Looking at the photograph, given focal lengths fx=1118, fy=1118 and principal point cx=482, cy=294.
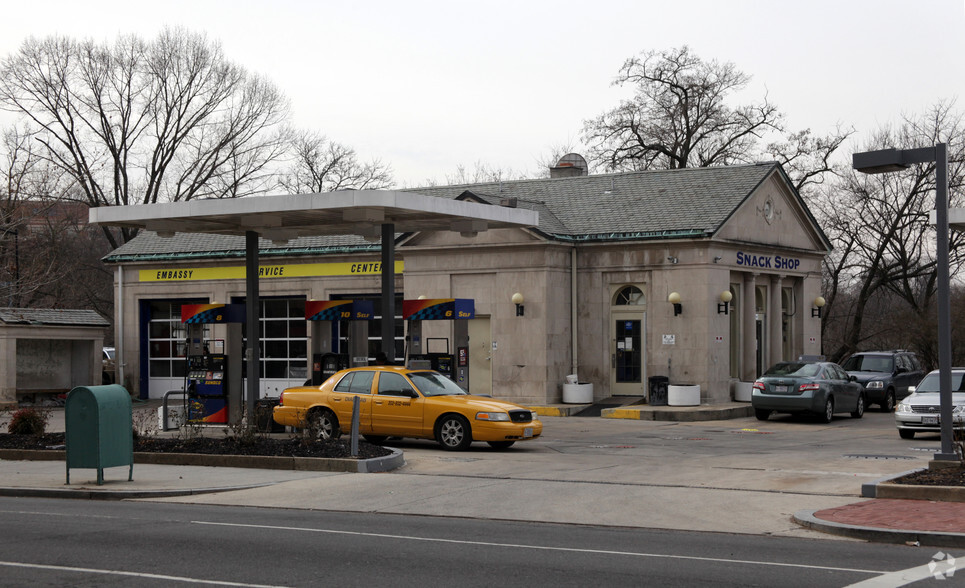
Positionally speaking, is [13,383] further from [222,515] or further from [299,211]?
[222,515]

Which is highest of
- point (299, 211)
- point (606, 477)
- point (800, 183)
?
point (800, 183)

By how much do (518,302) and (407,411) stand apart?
10630 mm

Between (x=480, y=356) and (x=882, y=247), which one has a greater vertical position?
(x=882, y=247)

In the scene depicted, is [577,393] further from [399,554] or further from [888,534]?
[399,554]

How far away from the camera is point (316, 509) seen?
13562 mm

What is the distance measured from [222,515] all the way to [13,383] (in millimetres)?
23833

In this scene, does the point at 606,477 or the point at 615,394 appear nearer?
the point at 606,477

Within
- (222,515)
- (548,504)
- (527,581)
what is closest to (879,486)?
(548,504)

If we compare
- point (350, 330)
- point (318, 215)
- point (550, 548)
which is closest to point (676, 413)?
point (350, 330)

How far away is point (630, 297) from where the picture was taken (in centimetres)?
3102

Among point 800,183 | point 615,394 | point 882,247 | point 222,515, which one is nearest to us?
point 222,515

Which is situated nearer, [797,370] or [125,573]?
[125,573]

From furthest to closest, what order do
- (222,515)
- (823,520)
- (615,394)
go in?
(615,394) < (222,515) < (823,520)

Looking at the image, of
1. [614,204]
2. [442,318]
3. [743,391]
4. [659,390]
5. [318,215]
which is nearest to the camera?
[318,215]
